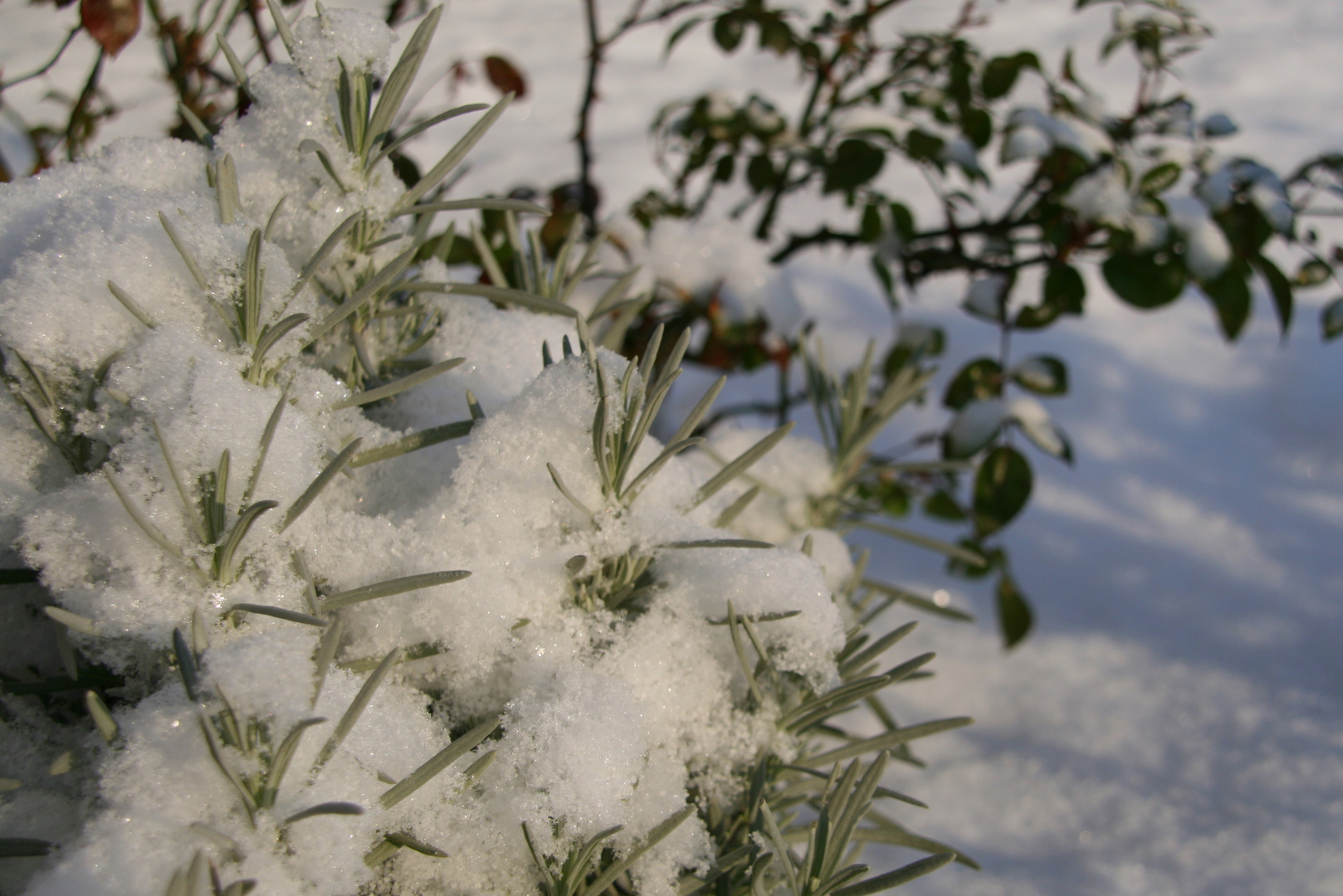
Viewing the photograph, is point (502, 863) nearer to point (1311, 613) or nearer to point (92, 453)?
point (92, 453)

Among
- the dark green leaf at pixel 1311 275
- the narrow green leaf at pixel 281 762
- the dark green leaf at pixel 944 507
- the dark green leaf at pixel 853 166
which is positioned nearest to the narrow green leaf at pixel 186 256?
the narrow green leaf at pixel 281 762

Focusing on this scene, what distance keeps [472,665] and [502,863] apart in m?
0.09

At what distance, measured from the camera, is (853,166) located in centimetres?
114

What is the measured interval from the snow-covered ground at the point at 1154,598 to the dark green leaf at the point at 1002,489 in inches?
18.9

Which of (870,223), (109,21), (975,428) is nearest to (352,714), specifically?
(109,21)

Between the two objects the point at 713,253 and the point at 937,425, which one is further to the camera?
the point at 937,425

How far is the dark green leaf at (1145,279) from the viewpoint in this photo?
1.04 m

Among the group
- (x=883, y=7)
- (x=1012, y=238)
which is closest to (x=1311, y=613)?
(x=1012, y=238)

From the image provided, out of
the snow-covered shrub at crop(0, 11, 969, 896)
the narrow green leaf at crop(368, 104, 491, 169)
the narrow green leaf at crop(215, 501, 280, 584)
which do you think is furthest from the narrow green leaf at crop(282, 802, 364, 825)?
the narrow green leaf at crop(368, 104, 491, 169)

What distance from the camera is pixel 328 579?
398mm

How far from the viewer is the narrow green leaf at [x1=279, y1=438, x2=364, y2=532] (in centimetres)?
33

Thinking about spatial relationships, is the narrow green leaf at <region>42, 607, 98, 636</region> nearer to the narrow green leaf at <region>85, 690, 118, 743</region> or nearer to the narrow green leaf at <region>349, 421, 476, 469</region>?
the narrow green leaf at <region>85, 690, 118, 743</region>

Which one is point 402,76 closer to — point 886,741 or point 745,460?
point 745,460

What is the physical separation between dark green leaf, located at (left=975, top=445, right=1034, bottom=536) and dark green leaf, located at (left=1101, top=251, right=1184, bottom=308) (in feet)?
0.78
